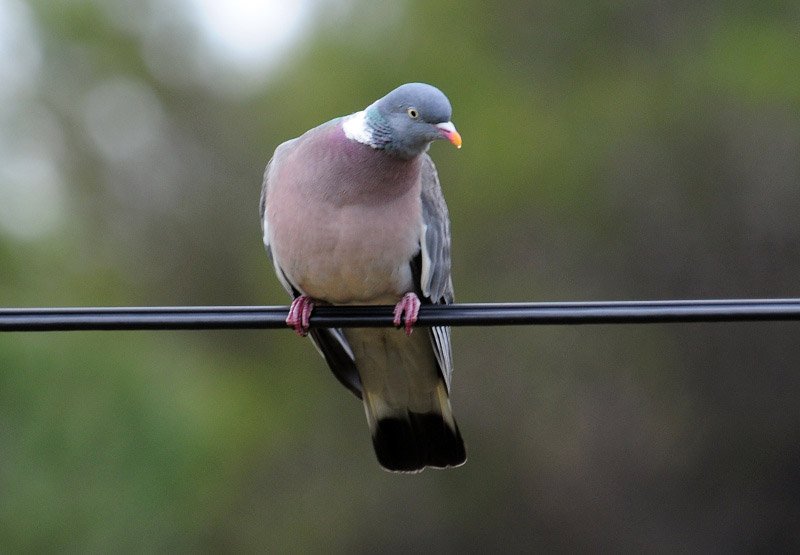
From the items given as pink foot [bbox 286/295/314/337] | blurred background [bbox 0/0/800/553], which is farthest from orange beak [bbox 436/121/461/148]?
blurred background [bbox 0/0/800/553]

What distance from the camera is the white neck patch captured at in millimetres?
3666

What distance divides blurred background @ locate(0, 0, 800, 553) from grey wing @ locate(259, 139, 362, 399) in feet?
21.5

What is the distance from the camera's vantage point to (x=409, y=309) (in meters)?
3.64

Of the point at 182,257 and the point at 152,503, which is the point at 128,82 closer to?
the point at 182,257

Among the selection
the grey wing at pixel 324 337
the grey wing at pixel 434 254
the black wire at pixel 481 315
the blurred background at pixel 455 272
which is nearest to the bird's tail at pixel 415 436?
the grey wing at pixel 324 337

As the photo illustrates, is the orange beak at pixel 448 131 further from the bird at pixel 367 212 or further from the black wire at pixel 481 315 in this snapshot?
the black wire at pixel 481 315

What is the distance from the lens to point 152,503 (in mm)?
11039

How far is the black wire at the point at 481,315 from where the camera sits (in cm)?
253

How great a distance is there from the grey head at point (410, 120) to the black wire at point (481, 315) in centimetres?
94

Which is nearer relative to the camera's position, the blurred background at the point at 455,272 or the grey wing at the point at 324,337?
the grey wing at the point at 324,337

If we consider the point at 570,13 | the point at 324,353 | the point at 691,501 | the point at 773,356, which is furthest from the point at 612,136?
the point at 324,353

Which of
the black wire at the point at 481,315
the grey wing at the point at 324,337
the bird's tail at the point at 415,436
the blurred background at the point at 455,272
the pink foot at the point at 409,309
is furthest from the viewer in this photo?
the blurred background at the point at 455,272

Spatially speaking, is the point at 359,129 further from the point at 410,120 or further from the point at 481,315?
the point at 481,315

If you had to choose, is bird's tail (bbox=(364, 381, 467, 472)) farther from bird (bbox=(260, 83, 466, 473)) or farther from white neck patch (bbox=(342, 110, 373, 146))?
white neck patch (bbox=(342, 110, 373, 146))
